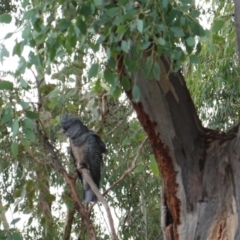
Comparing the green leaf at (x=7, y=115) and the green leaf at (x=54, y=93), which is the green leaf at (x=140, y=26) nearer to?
the green leaf at (x=7, y=115)

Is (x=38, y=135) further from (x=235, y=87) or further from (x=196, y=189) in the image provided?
(x=235, y=87)

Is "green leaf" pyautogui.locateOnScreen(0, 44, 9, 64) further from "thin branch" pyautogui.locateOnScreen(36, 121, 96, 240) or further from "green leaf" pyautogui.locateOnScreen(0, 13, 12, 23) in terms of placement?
"thin branch" pyautogui.locateOnScreen(36, 121, 96, 240)

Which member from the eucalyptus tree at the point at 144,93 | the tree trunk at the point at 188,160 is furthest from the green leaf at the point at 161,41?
the tree trunk at the point at 188,160

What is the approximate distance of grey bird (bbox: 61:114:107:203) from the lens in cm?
301

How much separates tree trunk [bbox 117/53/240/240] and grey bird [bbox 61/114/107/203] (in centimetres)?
85

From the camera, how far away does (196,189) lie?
6.99 feet

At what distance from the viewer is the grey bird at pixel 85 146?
9.87ft

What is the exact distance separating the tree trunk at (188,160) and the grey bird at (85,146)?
0.85 meters

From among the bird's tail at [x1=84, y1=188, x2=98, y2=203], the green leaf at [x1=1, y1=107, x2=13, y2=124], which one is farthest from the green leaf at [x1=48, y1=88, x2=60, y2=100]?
the green leaf at [x1=1, y1=107, x2=13, y2=124]

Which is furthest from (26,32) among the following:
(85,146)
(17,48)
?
(85,146)

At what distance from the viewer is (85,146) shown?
301cm

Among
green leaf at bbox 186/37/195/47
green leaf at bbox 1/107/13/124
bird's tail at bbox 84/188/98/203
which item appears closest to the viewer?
green leaf at bbox 186/37/195/47

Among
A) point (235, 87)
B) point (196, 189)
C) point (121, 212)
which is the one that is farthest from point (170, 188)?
point (121, 212)

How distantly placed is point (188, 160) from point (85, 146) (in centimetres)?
93
